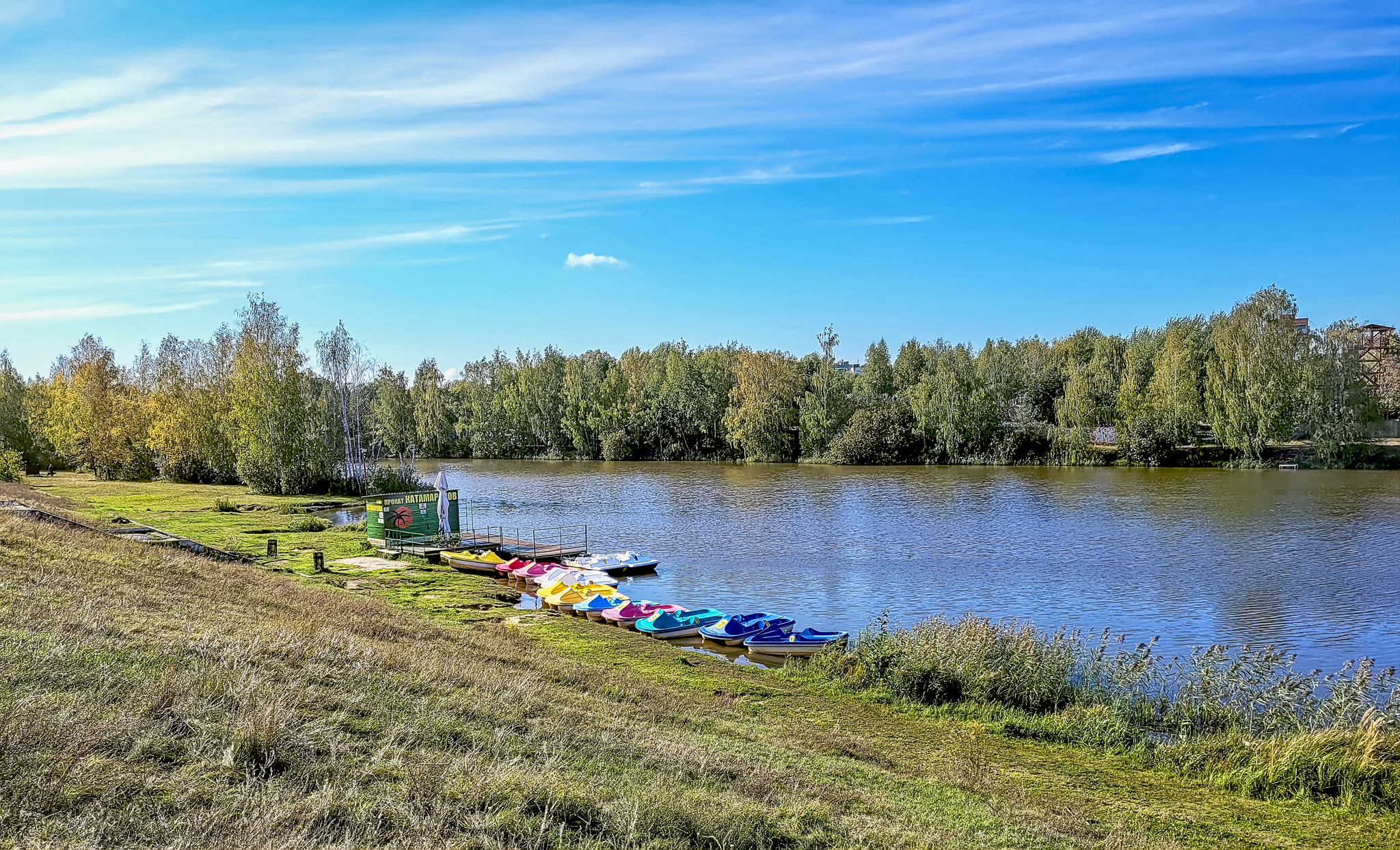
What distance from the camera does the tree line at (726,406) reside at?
67125mm

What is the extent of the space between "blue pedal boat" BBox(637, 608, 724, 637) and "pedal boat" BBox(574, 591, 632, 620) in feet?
5.93

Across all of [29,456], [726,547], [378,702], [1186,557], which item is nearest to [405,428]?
[29,456]

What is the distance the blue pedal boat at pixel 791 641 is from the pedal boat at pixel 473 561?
564 inches

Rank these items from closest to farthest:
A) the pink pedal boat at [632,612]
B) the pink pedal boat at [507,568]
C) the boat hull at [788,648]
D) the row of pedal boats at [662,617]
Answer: the boat hull at [788,648] < the row of pedal boats at [662,617] < the pink pedal boat at [632,612] < the pink pedal boat at [507,568]

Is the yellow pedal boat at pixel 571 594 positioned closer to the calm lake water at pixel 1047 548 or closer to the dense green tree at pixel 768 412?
the calm lake water at pixel 1047 548

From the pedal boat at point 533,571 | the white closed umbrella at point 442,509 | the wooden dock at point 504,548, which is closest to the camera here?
the pedal boat at point 533,571

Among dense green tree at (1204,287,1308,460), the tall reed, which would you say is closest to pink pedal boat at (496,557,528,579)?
the tall reed

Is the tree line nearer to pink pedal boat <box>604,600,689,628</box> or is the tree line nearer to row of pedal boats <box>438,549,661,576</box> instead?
row of pedal boats <box>438,549,661,576</box>

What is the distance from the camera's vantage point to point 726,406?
112 meters

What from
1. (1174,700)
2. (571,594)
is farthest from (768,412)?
(1174,700)

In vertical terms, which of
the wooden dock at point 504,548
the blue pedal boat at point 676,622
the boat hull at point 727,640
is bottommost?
the boat hull at point 727,640

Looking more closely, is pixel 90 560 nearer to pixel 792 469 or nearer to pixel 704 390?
pixel 792 469

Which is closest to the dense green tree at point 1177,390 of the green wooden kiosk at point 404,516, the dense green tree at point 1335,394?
the dense green tree at point 1335,394

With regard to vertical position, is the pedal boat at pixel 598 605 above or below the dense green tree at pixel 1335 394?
below
